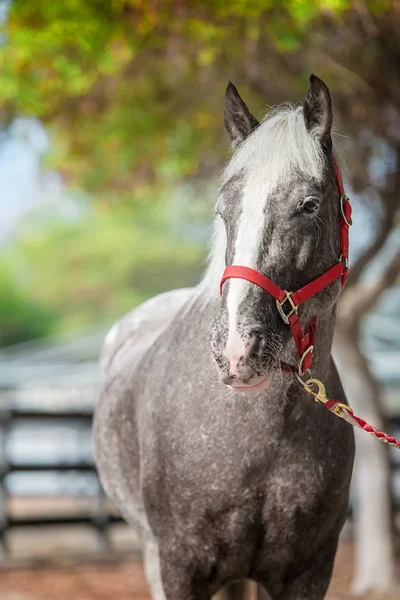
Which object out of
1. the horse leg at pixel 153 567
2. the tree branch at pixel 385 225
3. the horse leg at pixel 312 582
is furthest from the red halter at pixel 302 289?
the tree branch at pixel 385 225

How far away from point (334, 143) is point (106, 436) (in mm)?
1479

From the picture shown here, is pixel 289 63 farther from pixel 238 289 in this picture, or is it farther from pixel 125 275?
pixel 125 275

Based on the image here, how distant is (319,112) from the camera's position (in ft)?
6.97

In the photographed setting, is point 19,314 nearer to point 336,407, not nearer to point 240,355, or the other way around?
point 336,407

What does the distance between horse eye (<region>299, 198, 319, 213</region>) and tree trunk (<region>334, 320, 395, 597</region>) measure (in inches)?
164

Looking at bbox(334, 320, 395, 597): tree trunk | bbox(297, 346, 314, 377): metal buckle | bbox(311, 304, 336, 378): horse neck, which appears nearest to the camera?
bbox(297, 346, 314, 377): metal buckle

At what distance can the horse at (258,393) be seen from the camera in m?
1.96

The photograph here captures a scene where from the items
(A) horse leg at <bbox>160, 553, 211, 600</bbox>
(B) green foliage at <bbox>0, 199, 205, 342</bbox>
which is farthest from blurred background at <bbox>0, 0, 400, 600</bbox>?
(B) green foliage at <bbox>0, 199, 205, 342</bbox>

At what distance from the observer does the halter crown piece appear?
1.94 m

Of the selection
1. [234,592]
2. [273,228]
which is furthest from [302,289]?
[234,592]

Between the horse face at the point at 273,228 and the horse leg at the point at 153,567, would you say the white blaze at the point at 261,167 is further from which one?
the horse leg at the point at 153,567

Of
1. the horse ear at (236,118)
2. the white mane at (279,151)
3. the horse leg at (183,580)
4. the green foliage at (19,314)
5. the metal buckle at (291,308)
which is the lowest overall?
the horse leg at (183,580)

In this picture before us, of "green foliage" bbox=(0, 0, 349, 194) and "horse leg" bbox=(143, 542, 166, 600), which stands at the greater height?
"green foliage" bbox=(0, 0, 349, 194)

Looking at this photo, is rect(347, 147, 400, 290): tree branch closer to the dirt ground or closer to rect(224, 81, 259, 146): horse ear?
the dirt ground
